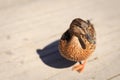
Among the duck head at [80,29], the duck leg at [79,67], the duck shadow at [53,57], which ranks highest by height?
the duck head at [80,29]

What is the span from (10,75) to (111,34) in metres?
1.85

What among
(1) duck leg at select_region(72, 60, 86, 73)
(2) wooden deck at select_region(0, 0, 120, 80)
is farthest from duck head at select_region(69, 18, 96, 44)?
(2) wooden deck at select_region(0, 0, 120, 80)

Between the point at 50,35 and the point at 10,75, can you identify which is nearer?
the point at 10,75

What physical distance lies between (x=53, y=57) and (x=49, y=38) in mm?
A: 487

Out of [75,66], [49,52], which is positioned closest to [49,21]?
[49,52]

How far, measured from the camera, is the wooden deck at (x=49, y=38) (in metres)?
3.77

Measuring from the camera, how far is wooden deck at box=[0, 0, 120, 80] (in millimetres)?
3773

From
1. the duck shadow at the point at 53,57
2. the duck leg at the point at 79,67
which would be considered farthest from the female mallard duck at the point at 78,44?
the duck shadow at the point at 53,57

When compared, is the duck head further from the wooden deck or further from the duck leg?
the wooden deck

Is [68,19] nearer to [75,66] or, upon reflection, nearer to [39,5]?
[39,5]

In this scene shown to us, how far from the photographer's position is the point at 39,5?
525 centimetres

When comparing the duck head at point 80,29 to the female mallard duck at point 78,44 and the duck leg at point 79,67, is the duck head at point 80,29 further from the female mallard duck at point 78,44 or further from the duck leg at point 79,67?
the duck leg at point 79,67

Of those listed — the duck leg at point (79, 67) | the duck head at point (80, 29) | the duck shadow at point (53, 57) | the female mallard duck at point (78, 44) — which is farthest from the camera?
the duck shadow at point (53, 57)

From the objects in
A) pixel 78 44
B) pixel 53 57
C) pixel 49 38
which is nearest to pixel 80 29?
pixel 78 44
